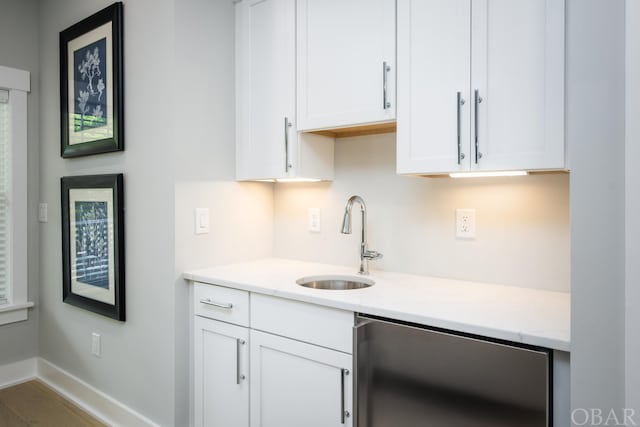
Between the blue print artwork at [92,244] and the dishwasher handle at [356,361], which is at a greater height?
the blue print artwork at [92,244]

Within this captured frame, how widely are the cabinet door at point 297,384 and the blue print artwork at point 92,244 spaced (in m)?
1.11

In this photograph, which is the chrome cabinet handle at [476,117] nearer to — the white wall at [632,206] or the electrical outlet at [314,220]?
the white wall at [632,206]

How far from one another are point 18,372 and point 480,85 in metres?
3.24

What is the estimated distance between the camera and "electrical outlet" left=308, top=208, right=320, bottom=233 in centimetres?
229

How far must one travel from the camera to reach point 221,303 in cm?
184

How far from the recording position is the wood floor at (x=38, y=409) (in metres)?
2.29

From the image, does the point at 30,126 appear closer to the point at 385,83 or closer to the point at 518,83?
the point at 385,83

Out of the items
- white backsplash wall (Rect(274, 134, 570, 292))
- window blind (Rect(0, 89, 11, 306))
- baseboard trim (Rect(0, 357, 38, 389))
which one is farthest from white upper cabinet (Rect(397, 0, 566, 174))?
baseboard trim (Rect(0, 357, 38, 389))

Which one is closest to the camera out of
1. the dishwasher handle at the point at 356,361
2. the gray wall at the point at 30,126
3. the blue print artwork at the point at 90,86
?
the dishwasher handle at the point at 356,361

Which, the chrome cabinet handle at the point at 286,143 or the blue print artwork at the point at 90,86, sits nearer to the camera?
the chrome cabinet handle at the point at 286,143

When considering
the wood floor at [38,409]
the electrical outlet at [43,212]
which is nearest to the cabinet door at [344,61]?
the electrical outlet at [43,212]

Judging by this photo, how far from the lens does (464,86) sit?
1.47m

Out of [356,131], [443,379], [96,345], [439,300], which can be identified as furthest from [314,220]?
[96,345]

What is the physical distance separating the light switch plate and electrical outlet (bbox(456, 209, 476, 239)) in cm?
118
